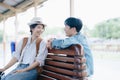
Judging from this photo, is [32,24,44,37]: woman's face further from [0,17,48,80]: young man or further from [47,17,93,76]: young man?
[47,17,93,76]: young man

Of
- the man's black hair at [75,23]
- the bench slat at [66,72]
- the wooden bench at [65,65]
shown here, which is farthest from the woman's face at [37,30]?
the man's black hair at [75,23]

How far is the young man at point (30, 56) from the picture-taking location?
2281mm

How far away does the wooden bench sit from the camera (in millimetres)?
1791

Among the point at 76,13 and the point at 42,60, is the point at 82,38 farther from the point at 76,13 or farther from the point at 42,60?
the point at 76,13

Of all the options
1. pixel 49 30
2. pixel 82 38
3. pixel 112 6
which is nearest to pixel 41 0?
pixel 49 30

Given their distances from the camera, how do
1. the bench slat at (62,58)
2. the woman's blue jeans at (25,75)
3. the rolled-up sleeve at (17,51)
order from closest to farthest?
1. the bench slat at (62,58)
2. the woman's blue jeans at (25,75)
3. the rolled-up sleeve at (17,51)

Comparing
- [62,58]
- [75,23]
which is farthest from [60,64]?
[75,23]

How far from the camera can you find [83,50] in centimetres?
183

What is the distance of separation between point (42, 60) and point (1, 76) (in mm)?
559

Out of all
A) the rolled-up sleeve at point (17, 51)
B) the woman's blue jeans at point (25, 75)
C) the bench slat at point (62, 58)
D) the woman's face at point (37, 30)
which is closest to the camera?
the bench slat at point (62, 58)

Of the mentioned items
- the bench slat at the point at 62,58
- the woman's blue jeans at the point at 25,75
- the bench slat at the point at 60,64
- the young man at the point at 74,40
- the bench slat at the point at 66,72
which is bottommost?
the woman's blue jeans at the point at 25,75

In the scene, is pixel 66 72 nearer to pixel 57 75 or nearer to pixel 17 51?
pixel 57 75

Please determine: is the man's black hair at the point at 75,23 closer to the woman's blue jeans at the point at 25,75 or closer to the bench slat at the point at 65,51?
the bench slat at the point at 65,51

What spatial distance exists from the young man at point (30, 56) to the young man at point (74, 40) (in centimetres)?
24
